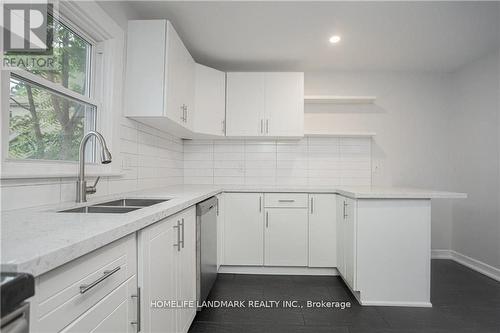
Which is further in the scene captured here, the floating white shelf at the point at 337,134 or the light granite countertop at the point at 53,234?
the floating white shelf at the point at 337,134

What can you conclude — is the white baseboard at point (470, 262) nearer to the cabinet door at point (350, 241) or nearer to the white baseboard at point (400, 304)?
the white baseboard at point (400, 304)

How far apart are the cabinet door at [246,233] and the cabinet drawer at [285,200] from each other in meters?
0.08

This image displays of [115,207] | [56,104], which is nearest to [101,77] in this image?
[56,104]

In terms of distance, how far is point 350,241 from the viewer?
7.59 feet

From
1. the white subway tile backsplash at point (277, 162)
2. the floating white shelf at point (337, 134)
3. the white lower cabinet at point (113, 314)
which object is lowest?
the white lower cabinet at point (113, 314)

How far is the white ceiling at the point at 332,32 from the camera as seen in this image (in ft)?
6.93

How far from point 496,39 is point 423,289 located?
2478 mm

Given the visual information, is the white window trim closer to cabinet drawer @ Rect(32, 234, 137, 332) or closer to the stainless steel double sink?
the stainless steel double sink

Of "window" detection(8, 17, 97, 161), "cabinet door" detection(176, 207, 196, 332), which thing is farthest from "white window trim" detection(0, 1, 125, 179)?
"cabinet door" detection(176, 207, 196, 332)

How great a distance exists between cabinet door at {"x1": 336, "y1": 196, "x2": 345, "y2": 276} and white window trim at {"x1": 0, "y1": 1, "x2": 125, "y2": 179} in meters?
1.97

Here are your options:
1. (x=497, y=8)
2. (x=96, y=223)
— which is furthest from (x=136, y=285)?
(x=497, y=8)

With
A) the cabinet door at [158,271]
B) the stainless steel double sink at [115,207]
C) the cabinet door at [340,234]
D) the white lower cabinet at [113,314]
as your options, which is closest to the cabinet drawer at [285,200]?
the cabinet door at [340,234]

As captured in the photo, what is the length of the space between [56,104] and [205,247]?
4.45 feet

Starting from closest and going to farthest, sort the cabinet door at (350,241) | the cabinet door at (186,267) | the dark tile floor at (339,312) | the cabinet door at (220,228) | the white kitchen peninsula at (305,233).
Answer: the white kitchen peninsula at (305,233) → the cabinet door at (186,267) → the dark tile floor at (339,312) → the cabinet door at (350,241) → the cabinet door at (220,228)
